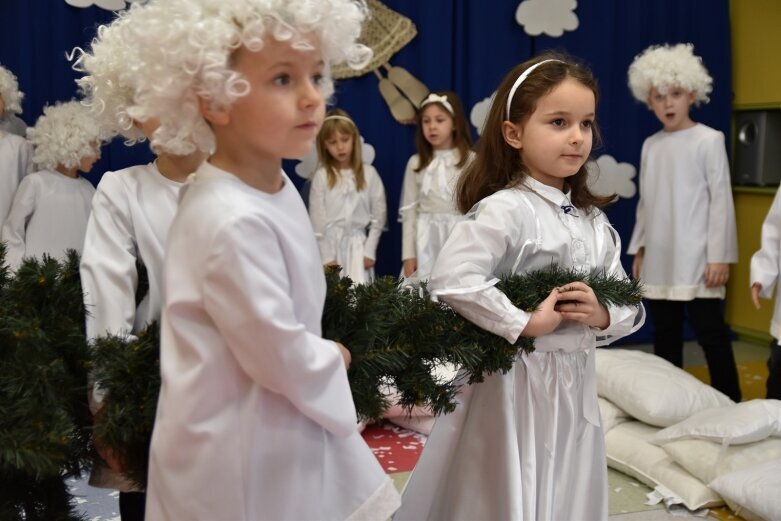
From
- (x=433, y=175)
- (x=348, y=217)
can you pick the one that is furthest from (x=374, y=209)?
(x=433, y=175)

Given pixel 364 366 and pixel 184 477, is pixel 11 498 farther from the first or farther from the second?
pixel 364 366

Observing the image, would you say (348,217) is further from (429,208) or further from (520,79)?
(520,79)

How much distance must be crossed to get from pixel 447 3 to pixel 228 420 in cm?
431

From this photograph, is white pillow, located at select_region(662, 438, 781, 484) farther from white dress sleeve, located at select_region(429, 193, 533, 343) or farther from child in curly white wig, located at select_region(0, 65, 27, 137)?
child in curly white wig, located at select_region(0, 65, 27, 137)

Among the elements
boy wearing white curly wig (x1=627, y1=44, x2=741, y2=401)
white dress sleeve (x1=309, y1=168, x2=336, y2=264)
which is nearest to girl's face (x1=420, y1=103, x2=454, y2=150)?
white dress sleeve (x1=309, y1=168, x2=336, y2=264)

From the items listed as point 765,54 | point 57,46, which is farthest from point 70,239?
point 765,54

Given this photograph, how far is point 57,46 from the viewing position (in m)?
4.51

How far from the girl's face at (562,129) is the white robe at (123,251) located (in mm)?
804

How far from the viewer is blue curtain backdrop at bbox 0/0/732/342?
4488 millimetres

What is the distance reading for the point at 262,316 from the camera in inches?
47.2

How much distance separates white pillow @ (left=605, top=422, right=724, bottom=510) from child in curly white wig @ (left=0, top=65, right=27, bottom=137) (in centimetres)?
300

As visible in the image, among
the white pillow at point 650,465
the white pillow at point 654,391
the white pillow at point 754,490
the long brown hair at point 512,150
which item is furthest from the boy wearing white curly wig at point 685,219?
the long brown hair at point 512,150

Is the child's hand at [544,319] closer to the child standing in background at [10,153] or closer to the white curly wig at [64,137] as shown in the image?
the white curly wig at [64,137]

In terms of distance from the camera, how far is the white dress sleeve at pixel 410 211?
4.87 m
